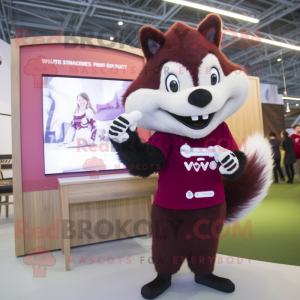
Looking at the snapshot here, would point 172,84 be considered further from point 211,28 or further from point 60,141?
point 60,141

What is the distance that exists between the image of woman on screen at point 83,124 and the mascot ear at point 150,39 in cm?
118

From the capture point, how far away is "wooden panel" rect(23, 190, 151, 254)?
2.39 meters

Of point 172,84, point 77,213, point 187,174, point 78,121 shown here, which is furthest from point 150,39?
point 77,213

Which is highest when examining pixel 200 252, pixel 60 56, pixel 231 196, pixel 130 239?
pixel 60 56

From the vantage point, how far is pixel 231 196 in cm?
174

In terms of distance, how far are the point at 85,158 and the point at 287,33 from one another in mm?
7715

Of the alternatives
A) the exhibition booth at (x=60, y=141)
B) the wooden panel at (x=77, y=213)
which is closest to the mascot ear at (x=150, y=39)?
the exhibition booth at (x=60, y=141)

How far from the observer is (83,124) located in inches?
101

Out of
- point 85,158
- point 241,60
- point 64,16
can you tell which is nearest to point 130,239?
point 85,158

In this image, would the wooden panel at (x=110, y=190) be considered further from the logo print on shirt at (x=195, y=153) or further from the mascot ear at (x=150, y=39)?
the mascot ear at (x=150, y=39)

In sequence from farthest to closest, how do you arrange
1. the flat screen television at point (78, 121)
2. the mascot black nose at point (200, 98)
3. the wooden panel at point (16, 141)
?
the flat screen television at point (78, 121) → the wooden panel at point (16, 141) → the mascot black nose at point (200, 98)

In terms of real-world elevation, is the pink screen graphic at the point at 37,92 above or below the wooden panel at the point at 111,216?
above

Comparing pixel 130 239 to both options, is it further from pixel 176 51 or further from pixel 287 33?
pixel 287 33

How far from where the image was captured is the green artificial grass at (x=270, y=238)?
2135 mm
